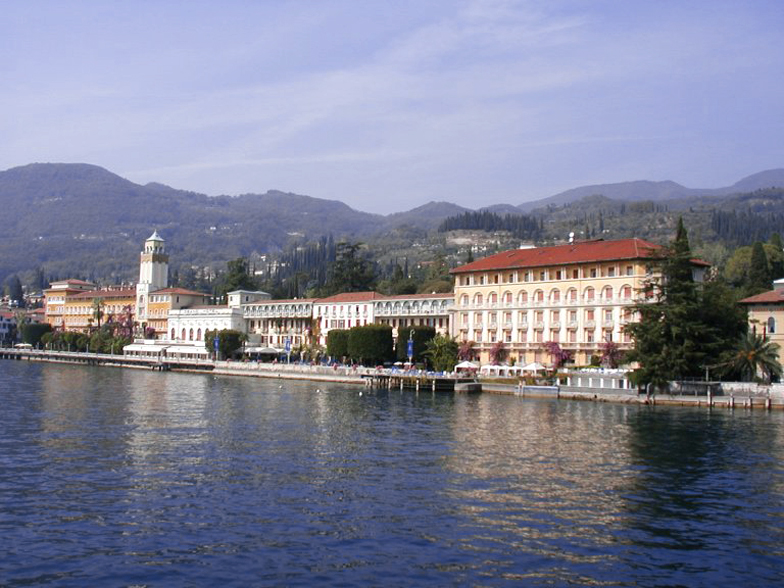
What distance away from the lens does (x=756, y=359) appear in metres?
73.9

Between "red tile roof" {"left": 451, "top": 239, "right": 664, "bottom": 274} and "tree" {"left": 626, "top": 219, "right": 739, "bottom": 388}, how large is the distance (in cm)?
397

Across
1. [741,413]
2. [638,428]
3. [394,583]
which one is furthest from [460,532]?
[741,413]

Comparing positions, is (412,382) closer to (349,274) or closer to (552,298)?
(552,298)

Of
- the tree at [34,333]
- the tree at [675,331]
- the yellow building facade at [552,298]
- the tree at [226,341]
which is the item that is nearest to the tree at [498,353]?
the yellow building facade at [552,298]

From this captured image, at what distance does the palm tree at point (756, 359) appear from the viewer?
242 feet

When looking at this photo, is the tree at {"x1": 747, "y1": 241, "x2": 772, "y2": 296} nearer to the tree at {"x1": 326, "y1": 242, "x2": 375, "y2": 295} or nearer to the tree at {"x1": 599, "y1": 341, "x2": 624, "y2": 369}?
the tree at {"x1": 599, "y1": 341, "x2": 624, "y2": 369}

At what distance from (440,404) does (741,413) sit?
23.9 m

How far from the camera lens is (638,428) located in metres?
56.5

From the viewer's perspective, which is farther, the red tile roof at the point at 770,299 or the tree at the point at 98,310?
the tree at the point at 98,310

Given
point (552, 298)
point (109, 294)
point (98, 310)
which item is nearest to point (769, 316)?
point (552, 298)

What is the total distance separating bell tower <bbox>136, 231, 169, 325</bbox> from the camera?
567 feet

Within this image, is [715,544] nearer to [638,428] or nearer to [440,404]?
[638,428]

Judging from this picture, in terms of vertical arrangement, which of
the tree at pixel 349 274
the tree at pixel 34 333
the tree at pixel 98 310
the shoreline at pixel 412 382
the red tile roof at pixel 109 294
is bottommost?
the shoreline at pixel 412 382

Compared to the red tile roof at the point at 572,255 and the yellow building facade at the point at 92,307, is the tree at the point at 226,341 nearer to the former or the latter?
the yellow building facade at the point at 92,307
